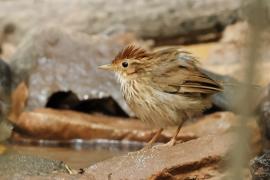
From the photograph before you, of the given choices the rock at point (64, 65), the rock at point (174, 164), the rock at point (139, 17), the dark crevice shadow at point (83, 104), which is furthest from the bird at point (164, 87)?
the rock at point (139, 17)

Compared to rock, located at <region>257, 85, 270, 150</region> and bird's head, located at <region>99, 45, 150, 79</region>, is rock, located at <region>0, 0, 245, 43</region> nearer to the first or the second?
rock, located at <region>257, 85, 270, 150</region>

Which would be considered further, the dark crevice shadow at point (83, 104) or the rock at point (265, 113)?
the dark crevice shadow at point (83, 104)

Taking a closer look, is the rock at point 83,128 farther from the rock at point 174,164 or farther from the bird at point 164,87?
the rock at point 174,164

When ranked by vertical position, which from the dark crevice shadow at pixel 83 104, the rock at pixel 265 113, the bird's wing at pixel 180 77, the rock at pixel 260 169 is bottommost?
the dark crevice shadow at pixel 83 104

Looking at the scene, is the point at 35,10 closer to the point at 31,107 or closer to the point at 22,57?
the point at 22,57

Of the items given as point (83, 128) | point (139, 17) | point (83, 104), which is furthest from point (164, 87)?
point (139, 17)

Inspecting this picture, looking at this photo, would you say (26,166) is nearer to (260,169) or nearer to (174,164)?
(174,164)

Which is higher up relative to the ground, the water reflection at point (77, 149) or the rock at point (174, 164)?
the rock at point (174, 164)
